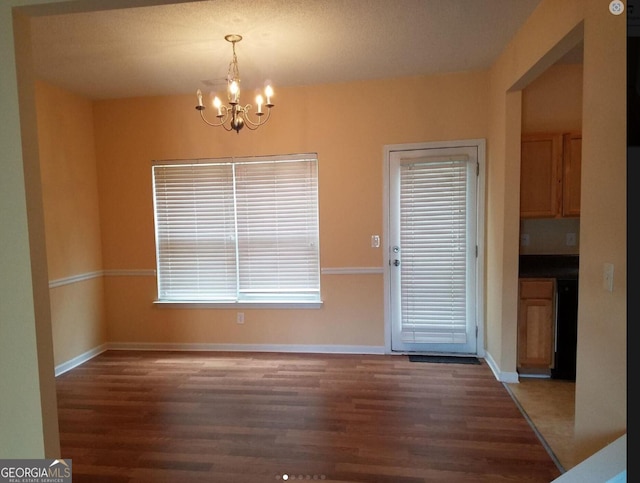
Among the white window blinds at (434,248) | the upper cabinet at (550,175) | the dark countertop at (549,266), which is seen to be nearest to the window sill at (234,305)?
the white window blinds at (434,248)

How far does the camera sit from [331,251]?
3.73 m

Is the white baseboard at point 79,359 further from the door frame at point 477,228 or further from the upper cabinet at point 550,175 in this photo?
the upper cabinet at point 550,175

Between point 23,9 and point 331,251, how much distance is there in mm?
2845

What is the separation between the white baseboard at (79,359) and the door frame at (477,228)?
10.6 ft

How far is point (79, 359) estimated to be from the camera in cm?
370

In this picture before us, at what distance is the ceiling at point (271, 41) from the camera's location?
2281 mm

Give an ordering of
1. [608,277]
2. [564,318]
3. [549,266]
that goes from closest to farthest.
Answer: [608,277]
[564,318]
[549,266]

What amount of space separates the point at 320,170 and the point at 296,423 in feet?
7.74

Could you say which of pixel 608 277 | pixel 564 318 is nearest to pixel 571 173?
pixel 564 318

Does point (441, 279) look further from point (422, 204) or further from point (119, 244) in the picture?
point (119, 244)

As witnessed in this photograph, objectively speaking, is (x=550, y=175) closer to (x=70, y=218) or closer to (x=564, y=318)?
(x=564, y=318)

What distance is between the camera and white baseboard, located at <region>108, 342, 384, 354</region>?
12.4 ft

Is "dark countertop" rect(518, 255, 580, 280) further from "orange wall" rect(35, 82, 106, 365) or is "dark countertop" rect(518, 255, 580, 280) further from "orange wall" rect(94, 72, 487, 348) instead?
"orange wall" rect(35, 82, 106, 365)

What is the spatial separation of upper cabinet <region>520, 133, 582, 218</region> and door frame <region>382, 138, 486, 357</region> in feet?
1.35
